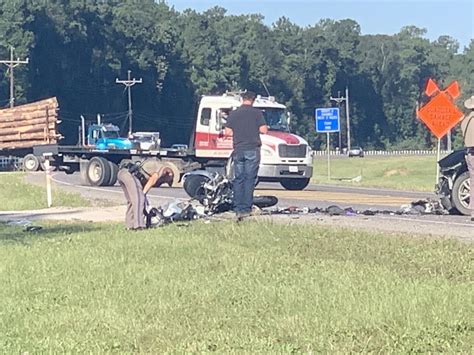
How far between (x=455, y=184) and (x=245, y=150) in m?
3.81

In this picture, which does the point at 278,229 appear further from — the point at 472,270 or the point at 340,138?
the point at 340,138

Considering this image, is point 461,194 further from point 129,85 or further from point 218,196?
point 129,85

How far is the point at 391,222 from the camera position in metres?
15.6

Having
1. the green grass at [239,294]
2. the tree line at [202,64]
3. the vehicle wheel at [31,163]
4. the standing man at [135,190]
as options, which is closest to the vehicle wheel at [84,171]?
the vehicle wheel at [31,163]

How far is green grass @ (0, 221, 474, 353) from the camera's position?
7262 millimetres

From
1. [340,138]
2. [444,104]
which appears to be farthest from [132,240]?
[340,138]

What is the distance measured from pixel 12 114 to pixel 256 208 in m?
30.7

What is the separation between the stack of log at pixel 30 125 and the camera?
41125 millimetres

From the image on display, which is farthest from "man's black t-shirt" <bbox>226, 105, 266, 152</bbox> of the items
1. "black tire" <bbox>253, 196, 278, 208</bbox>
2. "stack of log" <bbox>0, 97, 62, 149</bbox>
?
"stack of log" <bbox>0, 97, 62, 149</bbox>

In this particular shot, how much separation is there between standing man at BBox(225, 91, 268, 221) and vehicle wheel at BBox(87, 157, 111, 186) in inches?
746

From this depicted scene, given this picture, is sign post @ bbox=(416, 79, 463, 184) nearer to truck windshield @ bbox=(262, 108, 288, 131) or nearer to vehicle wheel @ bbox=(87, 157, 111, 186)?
truck windshield @ bbox=(262, 108, 288, 131)

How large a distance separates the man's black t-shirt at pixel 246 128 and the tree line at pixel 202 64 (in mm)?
83506

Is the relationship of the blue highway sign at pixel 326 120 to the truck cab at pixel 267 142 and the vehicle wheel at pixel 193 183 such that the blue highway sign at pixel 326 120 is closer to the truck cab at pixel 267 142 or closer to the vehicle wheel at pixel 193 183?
the truck cab at pixel 267 142

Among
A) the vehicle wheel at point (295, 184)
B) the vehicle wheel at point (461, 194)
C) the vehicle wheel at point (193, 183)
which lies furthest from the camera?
the vehicle wheel at point (295, 184)
